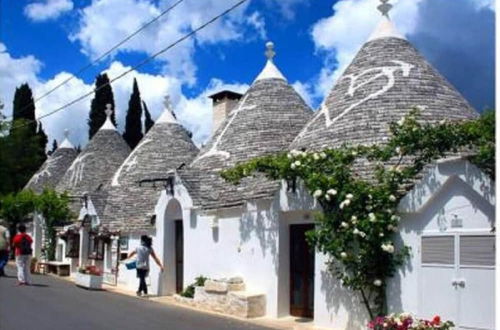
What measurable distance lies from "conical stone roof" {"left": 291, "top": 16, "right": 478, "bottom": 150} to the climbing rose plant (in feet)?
4.00

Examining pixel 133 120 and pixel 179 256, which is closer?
pixel 179 256

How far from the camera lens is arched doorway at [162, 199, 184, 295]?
19906 mm

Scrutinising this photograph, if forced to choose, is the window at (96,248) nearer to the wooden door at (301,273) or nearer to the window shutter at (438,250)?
the wooden door at (301,273)

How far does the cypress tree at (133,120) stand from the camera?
45.5 metres

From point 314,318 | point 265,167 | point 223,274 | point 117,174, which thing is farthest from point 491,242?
point 117,174

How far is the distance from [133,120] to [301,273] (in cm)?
3250

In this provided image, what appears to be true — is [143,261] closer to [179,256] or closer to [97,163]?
[179,256]

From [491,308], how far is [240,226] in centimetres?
711

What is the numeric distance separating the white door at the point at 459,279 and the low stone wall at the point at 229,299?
433 cm

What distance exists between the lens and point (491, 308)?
10391 millimetres

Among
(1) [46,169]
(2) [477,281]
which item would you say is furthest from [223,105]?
(2) [477,281]

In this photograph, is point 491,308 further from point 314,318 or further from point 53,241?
point 53,241

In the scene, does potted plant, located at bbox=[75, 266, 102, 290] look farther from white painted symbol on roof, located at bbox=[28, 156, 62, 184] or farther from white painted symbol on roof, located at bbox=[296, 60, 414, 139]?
white painted symbol on roof, located at bbox=[28, 156, 62, 184]

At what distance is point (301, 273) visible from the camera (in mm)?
14766
